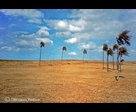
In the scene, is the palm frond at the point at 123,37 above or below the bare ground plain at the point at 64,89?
above

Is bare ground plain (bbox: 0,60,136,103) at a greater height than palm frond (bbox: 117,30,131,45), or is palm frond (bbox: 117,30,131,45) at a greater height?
palm frond (bbox: 117,30,131,45)
